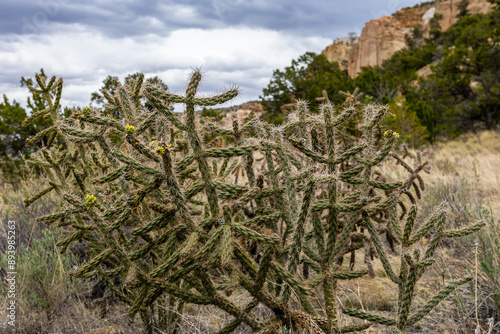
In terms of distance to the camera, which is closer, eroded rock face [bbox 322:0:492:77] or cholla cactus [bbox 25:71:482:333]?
cholla cactus [bbox 25:71:482:333]

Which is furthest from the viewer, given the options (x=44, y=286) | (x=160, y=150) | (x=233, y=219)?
(x=44, y=286)

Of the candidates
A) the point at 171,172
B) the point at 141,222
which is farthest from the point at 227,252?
the point at 141,222

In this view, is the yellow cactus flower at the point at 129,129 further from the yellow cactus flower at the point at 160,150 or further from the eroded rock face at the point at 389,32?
the eroded rock face at the point at 389,32

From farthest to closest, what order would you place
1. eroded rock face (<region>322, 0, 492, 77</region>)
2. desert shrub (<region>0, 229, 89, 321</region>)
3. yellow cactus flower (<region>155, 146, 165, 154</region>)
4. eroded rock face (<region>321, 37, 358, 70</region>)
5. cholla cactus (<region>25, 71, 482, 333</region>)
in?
eroded rock face (<region>321, 37, 358, 70</region>)
eroded rock face (<region>322, 0, 492, 77</region>)
desert shrub (<region>0, 229, 89, 321</region>)
cholla cactus (<region>25, 71, 482, 333</region>)
yellow cactus flower (<region>155, 146, 165, 154</region>)

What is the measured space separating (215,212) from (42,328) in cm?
194

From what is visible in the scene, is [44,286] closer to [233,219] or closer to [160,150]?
[233,219]

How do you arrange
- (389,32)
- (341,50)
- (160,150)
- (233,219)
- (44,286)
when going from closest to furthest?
(160,150) → (233,219) → (44,286) → (389,32) → (341,50)

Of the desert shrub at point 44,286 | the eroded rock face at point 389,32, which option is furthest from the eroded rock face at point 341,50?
the desert shrub at point 44,286

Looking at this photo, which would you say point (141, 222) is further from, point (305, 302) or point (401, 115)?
point (401, 115)

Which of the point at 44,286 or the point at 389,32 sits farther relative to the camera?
the point at 389,32

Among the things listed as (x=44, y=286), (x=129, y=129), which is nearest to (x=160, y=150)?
(x=129, y=129)

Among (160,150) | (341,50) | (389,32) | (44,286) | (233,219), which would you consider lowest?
(44,286)

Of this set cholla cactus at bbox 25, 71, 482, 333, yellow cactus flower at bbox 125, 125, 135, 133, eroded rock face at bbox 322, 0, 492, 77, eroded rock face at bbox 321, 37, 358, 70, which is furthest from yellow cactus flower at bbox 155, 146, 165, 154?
eroded rock face at bbox 321, 37, 358, 70

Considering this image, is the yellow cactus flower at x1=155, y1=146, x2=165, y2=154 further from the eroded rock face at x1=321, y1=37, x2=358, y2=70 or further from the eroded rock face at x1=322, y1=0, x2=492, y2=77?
the eroded rock face at x1=321, y1=37, x2=358, y2=70
